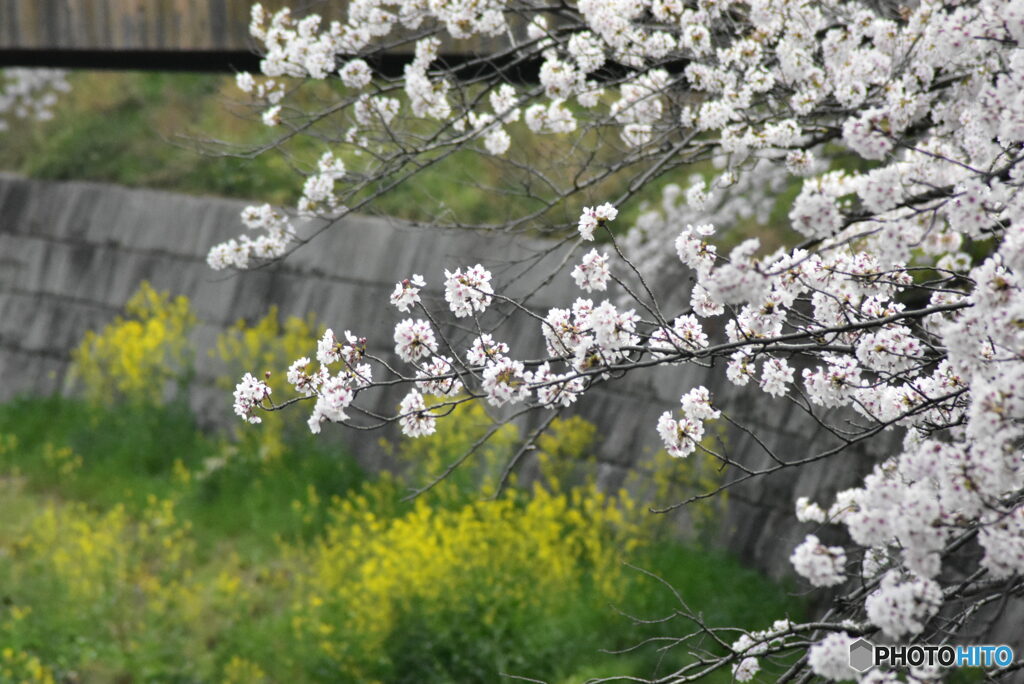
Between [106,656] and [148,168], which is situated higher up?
[148,168]

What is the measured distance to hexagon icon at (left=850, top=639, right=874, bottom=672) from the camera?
3.13 metres

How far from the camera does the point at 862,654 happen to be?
3.21m

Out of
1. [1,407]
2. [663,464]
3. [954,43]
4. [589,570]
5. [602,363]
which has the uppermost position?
[954,43]

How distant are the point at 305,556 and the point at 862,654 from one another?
4.88 metres

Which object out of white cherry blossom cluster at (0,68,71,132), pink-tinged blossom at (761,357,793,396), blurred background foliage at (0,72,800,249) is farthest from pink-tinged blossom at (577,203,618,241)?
white cherry blossom cluster at (0,68,71,132)

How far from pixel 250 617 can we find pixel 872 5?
5.21 metres

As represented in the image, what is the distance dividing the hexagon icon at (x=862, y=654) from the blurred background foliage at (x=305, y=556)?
1656 millimetres

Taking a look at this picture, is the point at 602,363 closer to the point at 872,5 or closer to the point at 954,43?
the point at 954,43

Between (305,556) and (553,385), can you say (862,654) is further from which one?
(305,556)

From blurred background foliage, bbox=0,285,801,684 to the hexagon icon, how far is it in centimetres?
166

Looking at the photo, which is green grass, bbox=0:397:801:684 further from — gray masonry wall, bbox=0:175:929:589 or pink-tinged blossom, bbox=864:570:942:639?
pink-tinged blossom, bbox=864:570:942:639

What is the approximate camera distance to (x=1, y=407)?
1021cm

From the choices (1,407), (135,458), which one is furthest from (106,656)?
(1,407)

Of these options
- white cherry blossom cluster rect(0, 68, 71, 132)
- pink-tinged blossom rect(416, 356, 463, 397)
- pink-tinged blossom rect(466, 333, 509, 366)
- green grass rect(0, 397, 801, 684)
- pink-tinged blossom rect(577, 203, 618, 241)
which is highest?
pink-tinged blossom rect(577, 203, 618, 241)
